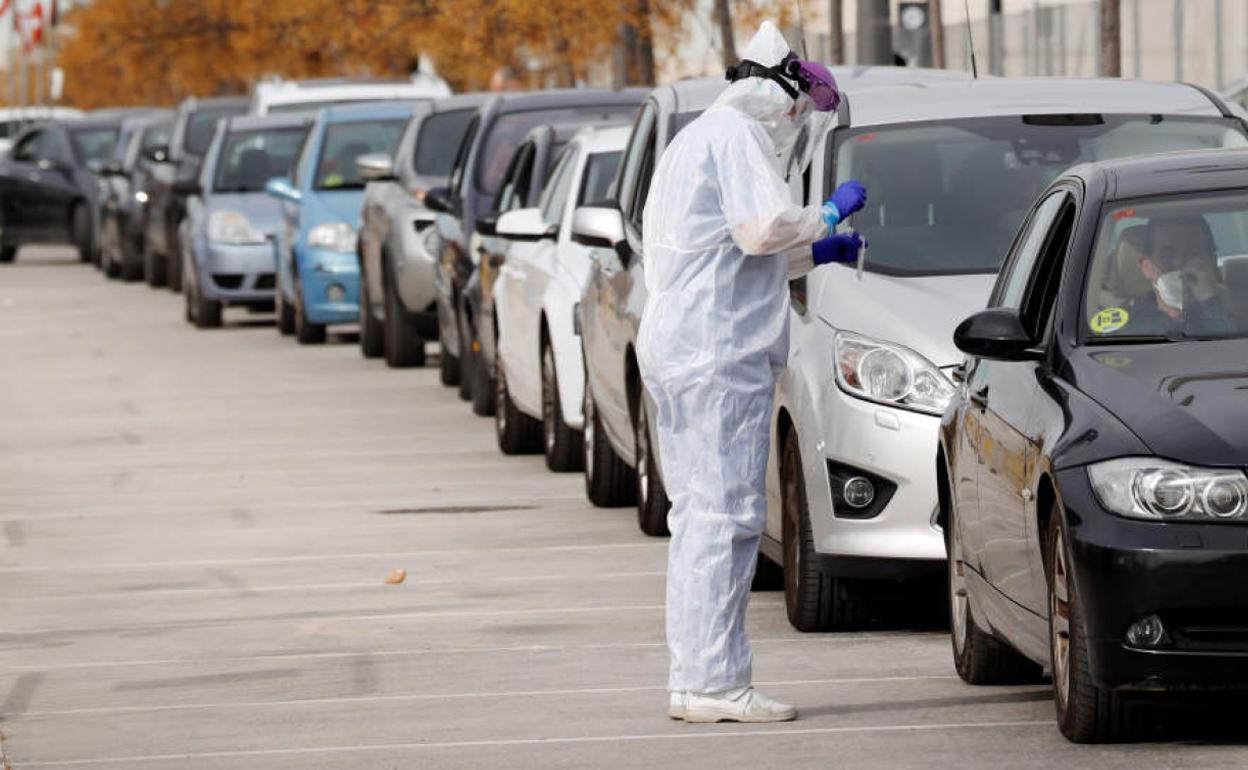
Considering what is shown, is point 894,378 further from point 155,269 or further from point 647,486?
point 155,269

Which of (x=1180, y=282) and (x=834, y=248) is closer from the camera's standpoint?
(x=1180, y=282)

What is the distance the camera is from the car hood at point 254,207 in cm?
2991

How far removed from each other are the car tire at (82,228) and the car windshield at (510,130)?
1086 inches

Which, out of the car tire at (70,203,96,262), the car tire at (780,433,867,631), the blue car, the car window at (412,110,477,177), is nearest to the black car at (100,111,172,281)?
the car tire at (70,203,96,262)

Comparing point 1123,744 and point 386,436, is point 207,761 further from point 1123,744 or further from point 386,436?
point 386,436

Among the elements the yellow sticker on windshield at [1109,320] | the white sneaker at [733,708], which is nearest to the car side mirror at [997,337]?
the yellow sticker on windshield at [1109,320]

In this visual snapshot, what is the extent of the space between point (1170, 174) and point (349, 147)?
18501 mm

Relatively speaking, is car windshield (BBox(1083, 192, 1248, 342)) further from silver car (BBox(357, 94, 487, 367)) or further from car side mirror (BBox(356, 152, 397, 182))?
car side mirror (BBox(356, 152, 397, 182))

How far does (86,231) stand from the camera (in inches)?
1902

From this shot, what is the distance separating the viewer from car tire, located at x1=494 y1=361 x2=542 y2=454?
58.0 ft

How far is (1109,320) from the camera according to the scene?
8.40 m

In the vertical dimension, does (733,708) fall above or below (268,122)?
above

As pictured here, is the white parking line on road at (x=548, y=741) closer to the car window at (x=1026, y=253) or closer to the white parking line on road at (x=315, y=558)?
the car window at (x=1026, y=253)

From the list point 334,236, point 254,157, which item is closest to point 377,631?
point 334,236
